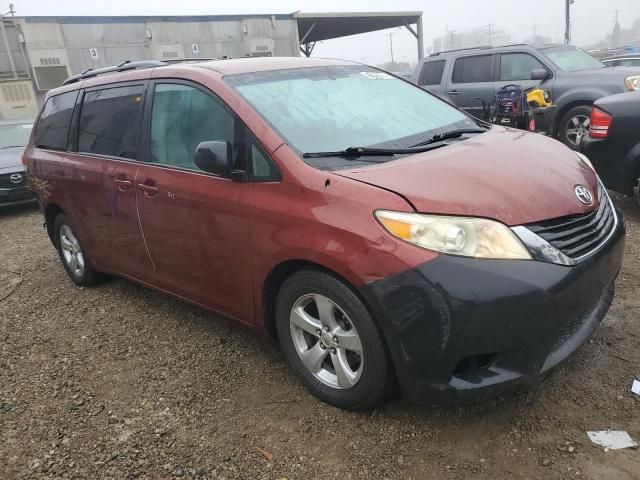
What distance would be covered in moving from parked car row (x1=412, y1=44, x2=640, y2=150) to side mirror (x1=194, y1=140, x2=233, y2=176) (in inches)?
199

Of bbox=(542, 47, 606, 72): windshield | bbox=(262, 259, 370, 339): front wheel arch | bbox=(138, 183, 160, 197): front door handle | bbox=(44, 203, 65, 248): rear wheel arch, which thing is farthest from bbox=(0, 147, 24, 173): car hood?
bbox=(542, 47, 606, 72): windshield

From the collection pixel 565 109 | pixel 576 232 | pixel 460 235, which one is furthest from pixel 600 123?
pixel 460 235

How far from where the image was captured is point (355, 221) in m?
2.29

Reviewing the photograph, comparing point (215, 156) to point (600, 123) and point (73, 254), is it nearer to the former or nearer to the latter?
point (73, 254)

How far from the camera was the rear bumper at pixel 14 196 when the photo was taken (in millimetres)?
8203

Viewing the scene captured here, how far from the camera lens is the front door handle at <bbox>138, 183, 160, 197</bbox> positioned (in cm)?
324

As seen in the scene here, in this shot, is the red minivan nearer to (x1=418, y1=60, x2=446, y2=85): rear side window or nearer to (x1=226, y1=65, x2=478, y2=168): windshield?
(x1=226, y1=65, x2=478, y2=168): windshield

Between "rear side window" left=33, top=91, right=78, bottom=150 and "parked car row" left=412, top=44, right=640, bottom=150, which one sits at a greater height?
"rear side window" left=33, top=91, right=78, bottom=150

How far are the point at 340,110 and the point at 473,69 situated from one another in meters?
7.52

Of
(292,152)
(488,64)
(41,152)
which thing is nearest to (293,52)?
(488,64)

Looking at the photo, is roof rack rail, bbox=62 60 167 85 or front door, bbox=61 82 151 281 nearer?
front door, bbox=61 82 151 281

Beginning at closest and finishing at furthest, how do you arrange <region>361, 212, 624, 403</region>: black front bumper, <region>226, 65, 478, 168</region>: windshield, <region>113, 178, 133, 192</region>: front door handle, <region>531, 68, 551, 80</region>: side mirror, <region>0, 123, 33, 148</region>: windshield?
<region>361, 212, 624, 403</region>: black front bumper
<region>226, 65, 478, 168</region>: windshield
<region>113, 178, 133, 192</region>: front door handle
<region>531, 68, 551, 80</region>: side mirror
<region>0, 123, 33, 148</region>: windshield

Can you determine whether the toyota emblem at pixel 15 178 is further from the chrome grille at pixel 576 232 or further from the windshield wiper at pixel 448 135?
the chrome grille at pixel 576 232

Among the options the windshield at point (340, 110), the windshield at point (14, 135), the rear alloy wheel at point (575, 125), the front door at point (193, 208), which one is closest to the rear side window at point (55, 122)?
the front door at point (193, 208)
